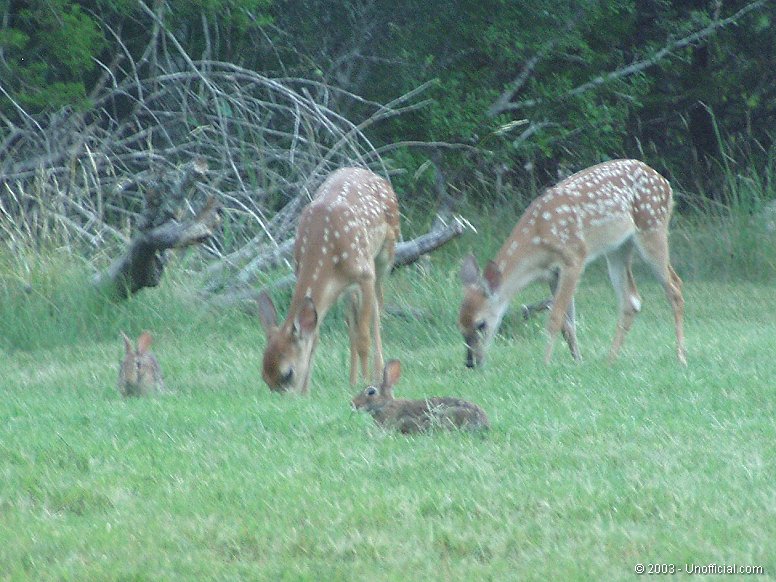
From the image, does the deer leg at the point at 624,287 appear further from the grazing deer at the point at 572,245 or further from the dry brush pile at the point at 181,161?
the dry brush pile at the point at 181,161

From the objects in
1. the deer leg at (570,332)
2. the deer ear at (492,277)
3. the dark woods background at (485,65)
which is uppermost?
the dark woods background at (485,65)

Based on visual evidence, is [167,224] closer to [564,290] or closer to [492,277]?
[492,277]

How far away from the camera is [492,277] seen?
1087cm

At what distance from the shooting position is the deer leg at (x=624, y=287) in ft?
36.6

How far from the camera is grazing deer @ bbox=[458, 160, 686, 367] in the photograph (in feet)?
35.6

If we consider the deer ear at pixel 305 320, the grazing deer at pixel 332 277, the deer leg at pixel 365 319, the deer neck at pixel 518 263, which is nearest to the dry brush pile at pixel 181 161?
the deer neck at pixel 518 263

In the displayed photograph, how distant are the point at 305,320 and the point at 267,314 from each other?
0.41 meters

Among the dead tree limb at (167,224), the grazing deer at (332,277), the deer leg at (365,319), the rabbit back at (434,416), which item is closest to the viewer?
the rabbit back at (434,416)

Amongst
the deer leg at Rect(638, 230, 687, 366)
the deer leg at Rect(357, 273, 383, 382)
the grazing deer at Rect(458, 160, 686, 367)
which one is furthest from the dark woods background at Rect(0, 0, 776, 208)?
the deer leg at Rect(357, 273, 383, 382)

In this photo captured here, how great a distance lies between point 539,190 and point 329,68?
3.97 m

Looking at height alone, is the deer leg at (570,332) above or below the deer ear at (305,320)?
below

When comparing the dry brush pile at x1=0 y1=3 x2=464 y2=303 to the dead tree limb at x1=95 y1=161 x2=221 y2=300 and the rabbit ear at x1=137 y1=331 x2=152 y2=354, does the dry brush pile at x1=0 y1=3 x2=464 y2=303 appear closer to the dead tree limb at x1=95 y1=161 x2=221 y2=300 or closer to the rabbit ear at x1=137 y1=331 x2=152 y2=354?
the dead tree limb at x1=95 y1=161 x2=221 y2=300

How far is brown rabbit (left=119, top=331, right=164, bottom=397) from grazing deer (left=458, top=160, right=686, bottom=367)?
105 inches

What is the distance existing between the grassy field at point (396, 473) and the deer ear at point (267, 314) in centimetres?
50
